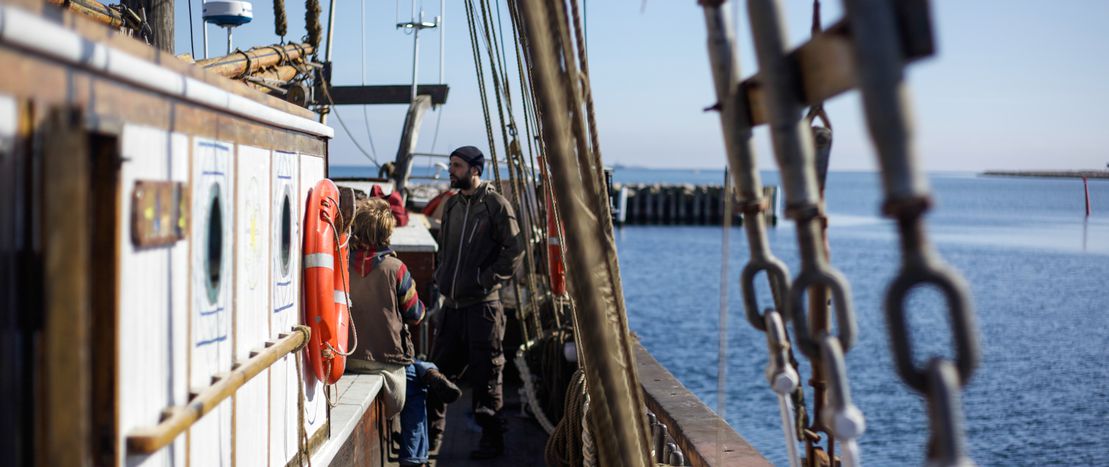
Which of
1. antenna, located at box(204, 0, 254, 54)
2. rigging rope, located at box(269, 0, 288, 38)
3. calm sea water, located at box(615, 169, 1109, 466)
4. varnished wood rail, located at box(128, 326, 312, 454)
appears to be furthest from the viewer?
calm sea water, located at box(615, 169, 1109, 466)

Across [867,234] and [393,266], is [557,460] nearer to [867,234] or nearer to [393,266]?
[393,266]

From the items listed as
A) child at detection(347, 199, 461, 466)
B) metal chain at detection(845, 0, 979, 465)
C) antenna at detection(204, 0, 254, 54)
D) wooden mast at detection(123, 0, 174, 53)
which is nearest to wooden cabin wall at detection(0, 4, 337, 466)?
metal chain at detection(845, 0, 979, 465)

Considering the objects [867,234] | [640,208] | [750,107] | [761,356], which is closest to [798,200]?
[750,107]

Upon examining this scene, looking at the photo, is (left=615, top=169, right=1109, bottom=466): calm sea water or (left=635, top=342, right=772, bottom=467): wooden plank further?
(left=615, top=169, right=1109, bottom=466): calm sea water

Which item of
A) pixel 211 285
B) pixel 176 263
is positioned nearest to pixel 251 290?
pixel 211 285

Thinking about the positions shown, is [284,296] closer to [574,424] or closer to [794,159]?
[574,424]

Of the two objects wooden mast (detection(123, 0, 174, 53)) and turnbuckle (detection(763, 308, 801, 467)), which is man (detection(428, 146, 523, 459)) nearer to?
wooden mast (detection(123, 0, 174, 53))

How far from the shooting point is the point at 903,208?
1222 millimetres

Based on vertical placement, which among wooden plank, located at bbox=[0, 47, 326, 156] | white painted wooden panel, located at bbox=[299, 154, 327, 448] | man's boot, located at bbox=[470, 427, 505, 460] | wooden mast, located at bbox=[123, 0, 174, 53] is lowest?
man's boot, located at bbox=[470, 427, 505, 460]

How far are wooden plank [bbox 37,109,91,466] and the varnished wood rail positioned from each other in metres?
0.28

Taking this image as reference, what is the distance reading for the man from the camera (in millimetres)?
5789

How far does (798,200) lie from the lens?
1.55 m

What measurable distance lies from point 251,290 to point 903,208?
6.62 feet

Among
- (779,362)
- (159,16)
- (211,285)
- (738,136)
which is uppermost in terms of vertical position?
(159,16)
